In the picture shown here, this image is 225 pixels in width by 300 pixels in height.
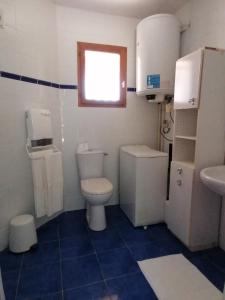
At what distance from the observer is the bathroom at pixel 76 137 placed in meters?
1.42

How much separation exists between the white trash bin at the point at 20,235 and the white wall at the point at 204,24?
167cm

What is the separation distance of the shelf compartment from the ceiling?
1.22 meters

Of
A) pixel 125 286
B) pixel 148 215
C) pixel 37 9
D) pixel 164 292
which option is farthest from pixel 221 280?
pixel 37 9

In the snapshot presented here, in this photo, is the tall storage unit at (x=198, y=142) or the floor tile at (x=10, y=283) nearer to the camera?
the floor tile at (x=10, y=283)

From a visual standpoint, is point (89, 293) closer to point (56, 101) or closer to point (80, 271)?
point (80, 271)

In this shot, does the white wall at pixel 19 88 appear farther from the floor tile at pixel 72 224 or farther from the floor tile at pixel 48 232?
the floor tile at pixel 72 224

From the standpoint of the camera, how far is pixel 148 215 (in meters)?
2.07

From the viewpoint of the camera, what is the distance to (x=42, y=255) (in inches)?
65.2

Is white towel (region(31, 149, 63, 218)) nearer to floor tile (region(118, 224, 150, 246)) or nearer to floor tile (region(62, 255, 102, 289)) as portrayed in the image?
floor tile (region(62, 255, 102, 289))

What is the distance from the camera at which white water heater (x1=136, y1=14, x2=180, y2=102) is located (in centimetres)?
201

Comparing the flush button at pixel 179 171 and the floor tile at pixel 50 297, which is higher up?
the flush button at pixel 179 171

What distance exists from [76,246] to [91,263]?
0.27 meters

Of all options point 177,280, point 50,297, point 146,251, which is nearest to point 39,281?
point 50,297

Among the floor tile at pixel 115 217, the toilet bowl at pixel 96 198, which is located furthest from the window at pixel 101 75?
the floor tile at pixel 115 217
